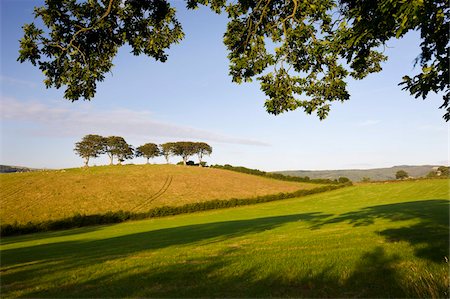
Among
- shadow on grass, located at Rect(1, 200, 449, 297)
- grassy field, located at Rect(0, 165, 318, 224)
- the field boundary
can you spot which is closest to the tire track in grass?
grassy field, located at Rect(0, 165, 318, 224)

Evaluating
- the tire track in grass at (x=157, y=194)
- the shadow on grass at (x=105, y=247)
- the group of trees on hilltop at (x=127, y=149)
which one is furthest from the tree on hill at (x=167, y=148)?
the shadow on grass at (x=105, y=247)

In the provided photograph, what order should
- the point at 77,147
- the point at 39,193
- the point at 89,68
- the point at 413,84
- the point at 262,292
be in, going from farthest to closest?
the point at 77,147 < the point at 39,193 < the point at 89,68 < the point at 413,84 < the point at 262,292

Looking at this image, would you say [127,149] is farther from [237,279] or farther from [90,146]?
[237,279]

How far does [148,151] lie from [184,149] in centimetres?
1559

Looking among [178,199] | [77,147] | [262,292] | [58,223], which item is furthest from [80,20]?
[77,147]

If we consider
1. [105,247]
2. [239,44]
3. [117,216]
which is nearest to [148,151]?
[117,216]

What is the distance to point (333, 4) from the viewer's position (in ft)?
40.7

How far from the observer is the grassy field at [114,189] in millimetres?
63219

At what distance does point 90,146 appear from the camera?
420 ft

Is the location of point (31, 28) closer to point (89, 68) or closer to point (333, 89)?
point (89, 68)

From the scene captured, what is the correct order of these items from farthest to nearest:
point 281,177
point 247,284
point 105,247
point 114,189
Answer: point 281,177
point 114,189
point 105,247
point 247,284

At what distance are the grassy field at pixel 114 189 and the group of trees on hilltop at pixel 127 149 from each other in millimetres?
29081

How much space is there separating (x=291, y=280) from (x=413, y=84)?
7.68 metres

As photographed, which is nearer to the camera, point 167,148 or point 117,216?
point 117,216
